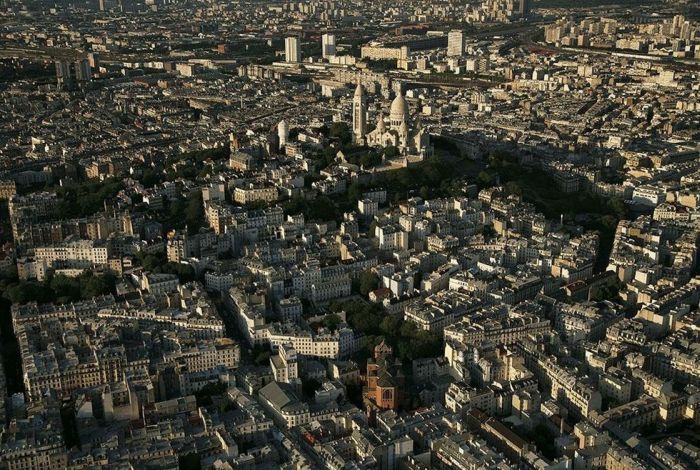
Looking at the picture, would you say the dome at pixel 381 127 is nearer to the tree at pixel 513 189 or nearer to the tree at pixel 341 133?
the tree at pixel 341 133

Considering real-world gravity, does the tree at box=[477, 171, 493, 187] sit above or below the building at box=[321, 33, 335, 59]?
above

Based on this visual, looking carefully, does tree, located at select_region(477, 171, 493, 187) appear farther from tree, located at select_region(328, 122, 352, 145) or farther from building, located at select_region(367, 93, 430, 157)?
tree, located at select_region(328, 122, 352, 145)

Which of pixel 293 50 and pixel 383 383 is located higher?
pixel 383 383

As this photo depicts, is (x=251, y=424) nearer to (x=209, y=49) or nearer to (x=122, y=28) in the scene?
(x=209, y=49)

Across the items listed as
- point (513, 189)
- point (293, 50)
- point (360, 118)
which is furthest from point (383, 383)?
point (293, 50)

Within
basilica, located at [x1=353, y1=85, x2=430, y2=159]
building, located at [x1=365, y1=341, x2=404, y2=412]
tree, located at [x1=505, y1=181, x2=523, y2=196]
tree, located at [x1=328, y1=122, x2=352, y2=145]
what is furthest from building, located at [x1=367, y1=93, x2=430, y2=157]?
building, located at [x1=365, y1=341, x2=404, y2=412]

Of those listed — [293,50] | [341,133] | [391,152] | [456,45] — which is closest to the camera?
[391,152]

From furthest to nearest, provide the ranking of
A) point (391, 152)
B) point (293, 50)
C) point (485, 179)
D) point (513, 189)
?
point (293, 50)
point (391, 152)
point (485, 179)
point (513, 189)

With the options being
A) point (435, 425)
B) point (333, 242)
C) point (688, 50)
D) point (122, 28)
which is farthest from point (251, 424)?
point (122, 28)

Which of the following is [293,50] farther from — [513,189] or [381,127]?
[513,189]
